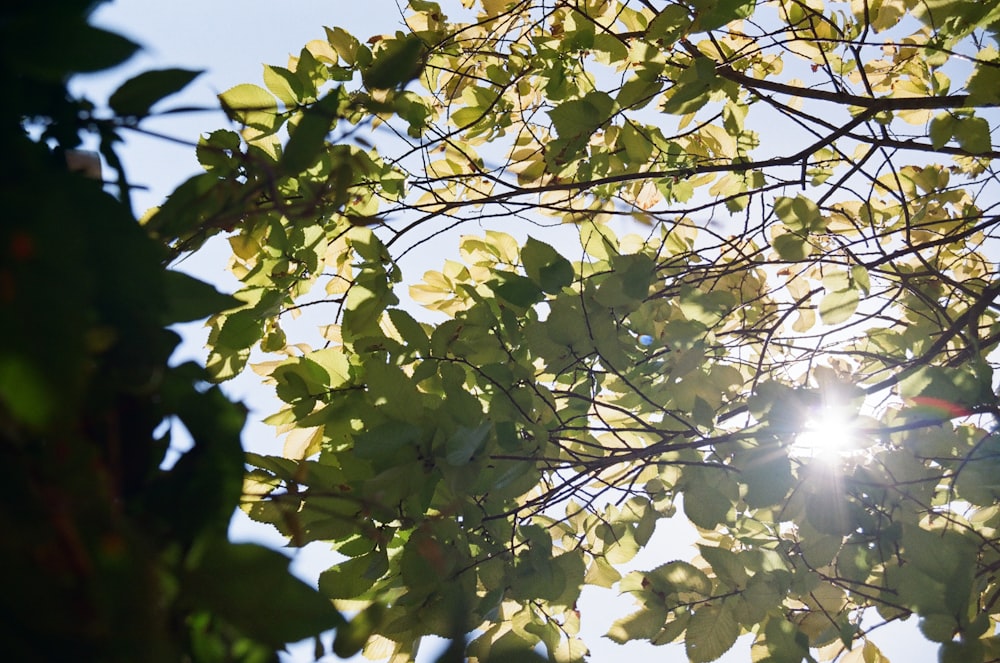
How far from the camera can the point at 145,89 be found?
1.49 feet

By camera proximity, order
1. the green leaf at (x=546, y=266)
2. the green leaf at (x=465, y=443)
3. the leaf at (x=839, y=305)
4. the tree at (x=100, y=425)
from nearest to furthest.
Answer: the tree at (x=100, y=425) < the green leaf at (x=465, y=443) < the green leaf at (x=546, y=266) < the leaf at (x=839, y=305)

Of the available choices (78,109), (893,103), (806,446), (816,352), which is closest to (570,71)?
(893,103)

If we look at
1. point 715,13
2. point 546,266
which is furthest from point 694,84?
point 546,266

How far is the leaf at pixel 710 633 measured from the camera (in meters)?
1.20

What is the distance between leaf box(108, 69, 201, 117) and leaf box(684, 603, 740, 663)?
45.1 inches

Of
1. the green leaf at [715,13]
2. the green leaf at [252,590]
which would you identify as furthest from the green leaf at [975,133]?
the green leaf at [252,590]

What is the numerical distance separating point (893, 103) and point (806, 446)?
762 millimetres

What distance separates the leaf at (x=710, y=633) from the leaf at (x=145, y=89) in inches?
45.1

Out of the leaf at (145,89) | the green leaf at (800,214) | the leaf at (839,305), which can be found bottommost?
the leaf at (145,89)

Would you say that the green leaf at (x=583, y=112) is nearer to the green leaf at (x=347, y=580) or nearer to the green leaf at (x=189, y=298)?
the green leaf at (x=347, y=580)

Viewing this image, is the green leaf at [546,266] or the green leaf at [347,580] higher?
the green leaf at [546,266]

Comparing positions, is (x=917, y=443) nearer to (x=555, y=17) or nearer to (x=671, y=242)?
(x=671, y=242)

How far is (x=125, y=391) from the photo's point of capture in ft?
1.17

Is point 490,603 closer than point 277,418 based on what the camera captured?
Yes
